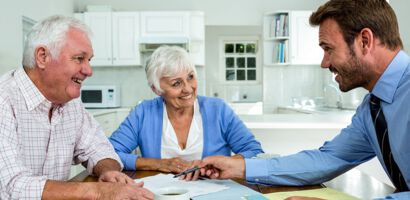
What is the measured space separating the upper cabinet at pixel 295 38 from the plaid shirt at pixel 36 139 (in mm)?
4352

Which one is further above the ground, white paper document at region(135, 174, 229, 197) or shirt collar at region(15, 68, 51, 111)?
shirt collar at region(15, 68, 51, 111)

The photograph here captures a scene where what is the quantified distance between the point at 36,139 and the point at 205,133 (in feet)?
2.62

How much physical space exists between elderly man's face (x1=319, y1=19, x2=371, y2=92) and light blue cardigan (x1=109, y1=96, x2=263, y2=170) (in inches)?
28.2

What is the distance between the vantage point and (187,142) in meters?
1.94

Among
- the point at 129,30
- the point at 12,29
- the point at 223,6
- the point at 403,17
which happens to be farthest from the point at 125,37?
the point at 403,17

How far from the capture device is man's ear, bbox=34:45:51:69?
1.36m

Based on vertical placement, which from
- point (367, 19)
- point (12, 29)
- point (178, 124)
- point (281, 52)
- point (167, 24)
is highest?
point (167, 24)

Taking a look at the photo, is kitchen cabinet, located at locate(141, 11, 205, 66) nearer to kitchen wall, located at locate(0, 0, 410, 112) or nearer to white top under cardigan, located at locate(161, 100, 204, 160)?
kitchen wall, located at locate(0, 0, 410, 112)

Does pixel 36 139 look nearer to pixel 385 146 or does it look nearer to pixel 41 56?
pixel 41 56

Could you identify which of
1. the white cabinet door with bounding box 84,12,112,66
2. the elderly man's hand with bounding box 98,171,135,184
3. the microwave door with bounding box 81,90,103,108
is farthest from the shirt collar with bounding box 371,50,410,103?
the white cabinet door with bounding box 84,12,112,66

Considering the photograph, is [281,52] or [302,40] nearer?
[302,40]

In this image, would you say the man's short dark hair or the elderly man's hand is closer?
the man's short dark hair

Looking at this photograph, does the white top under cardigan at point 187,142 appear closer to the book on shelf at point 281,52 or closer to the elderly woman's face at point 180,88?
the elderly woman's face at point 180,88

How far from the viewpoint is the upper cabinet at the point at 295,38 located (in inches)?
221
